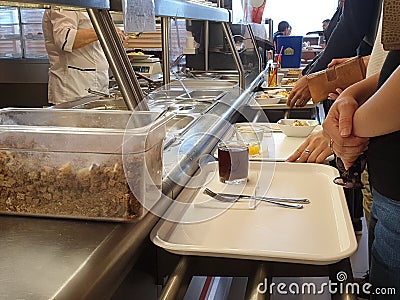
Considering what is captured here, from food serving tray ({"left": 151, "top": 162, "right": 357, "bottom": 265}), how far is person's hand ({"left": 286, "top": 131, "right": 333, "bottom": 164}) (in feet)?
0.57

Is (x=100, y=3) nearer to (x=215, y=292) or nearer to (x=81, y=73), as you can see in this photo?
(x=215, y=292)

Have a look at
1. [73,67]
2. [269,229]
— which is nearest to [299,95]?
[269,229]

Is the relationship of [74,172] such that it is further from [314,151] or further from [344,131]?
[314,151]

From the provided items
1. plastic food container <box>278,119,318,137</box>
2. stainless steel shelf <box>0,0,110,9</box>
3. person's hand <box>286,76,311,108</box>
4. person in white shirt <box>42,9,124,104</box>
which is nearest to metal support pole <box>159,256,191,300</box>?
stainless steel shelf <box>0,0,110,9</box>

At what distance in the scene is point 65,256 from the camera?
701mm

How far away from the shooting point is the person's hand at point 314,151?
52.1 inches

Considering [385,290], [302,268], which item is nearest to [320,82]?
[385,290]

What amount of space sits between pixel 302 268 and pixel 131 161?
334 millimetres

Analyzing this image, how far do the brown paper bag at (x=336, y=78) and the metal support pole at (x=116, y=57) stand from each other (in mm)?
623

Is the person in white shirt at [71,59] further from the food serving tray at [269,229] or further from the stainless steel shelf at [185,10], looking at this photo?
the food serving tray at [269,229]

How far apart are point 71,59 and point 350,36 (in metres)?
1.57

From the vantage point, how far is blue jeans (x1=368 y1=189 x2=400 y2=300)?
0.96m

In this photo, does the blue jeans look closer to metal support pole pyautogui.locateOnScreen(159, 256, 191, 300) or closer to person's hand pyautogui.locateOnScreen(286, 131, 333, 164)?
person's hand pyautogui.locateOnScreen(286, 131, 333, 164)

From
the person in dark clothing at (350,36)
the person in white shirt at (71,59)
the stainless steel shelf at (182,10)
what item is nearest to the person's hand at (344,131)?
the stainless steel shelf at (182,10)
